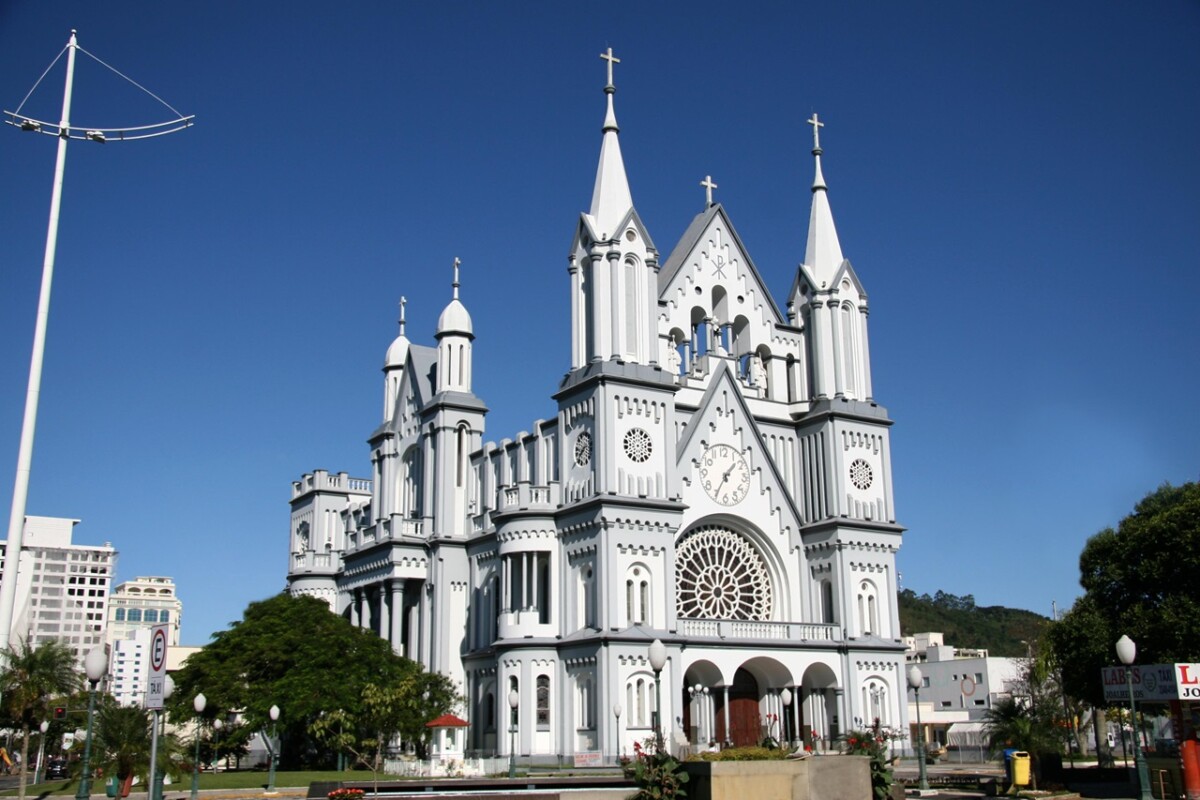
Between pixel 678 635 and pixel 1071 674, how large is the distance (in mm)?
16789

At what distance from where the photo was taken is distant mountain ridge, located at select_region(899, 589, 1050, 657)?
170 m

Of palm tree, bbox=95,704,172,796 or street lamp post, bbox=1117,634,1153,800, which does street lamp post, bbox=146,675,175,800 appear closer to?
palm tree, bbox=95,704,172,796

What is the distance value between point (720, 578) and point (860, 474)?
948cm

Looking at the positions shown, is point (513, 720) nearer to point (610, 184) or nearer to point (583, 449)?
point (583, 449)

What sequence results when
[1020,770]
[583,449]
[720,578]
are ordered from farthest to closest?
[720,578] < [583,449] < [1020,770]

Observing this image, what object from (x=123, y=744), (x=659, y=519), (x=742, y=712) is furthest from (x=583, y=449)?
(x=123, y=744)

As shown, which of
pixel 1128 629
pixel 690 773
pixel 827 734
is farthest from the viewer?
pixel 827 734

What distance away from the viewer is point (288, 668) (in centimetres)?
6303

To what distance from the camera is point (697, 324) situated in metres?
70.6

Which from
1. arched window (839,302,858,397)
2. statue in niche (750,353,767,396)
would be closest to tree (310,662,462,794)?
statue in niche (750,353,767,396)

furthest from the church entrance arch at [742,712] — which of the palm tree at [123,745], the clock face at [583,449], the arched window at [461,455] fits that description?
the palm tree at [123,745]

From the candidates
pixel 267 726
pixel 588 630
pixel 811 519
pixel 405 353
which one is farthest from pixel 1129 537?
pixel 405 353

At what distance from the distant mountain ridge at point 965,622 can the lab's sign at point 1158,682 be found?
12855cm

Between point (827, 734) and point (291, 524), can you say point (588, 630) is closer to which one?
point (827, 734)
